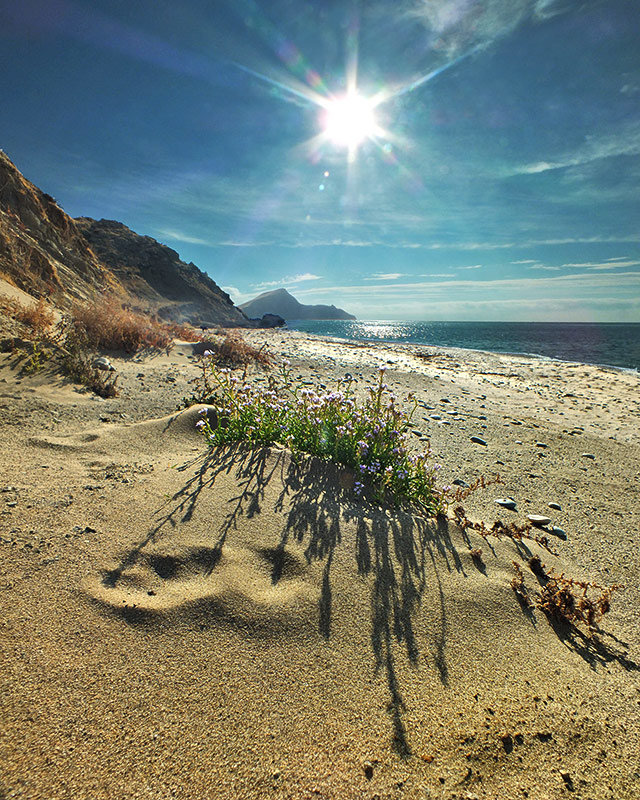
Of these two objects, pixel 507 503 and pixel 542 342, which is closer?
pixel 507 503

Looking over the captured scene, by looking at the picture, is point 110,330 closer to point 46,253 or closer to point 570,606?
point 570,606

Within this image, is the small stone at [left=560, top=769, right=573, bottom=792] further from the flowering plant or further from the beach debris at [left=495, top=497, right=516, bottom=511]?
the beach debris at [left=495, top=497, right=516, bottom=511]

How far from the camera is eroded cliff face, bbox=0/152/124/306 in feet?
35.9

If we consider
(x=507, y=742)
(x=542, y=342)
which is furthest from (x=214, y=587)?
(x=542, y=342)

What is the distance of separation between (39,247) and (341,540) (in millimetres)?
19105

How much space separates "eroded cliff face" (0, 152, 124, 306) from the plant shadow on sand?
11.5 meters

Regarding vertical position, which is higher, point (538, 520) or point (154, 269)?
point (154, 269)

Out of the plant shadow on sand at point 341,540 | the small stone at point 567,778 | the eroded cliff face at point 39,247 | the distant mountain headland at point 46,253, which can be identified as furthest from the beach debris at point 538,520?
the eroded cliff face at point 39,247

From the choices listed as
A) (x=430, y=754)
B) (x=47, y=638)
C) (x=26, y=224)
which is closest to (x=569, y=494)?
(x=430, y=754)

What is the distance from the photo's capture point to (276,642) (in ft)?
6.39

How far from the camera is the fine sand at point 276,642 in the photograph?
4.61ft

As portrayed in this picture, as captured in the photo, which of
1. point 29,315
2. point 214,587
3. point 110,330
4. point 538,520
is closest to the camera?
point 214,587

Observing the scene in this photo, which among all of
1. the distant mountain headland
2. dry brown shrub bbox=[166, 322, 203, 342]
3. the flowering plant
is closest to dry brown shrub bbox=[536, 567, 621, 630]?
the flowering plant

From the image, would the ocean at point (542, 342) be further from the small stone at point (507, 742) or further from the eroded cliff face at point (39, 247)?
the small stone at point (507, 742)
